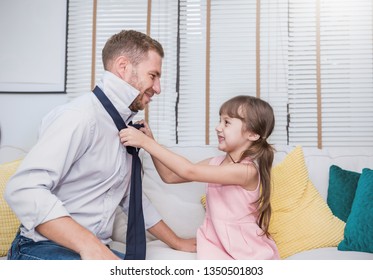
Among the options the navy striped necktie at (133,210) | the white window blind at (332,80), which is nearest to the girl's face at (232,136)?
the navy striped necktie at (133,210)

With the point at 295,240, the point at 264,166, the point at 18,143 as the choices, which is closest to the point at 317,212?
the point at 295,240

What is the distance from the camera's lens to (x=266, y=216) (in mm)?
1371

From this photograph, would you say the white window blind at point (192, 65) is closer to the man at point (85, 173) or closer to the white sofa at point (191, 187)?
the white sofa at point (191, 187)

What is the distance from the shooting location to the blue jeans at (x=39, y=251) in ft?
3.29

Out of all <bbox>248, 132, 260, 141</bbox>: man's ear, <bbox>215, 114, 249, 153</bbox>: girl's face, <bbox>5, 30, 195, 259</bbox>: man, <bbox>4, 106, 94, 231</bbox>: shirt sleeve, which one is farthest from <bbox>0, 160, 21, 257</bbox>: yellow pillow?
<bbox>248, 132, 260, 141</bbox>: man's ear

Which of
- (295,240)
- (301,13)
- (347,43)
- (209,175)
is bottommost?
(295,240)

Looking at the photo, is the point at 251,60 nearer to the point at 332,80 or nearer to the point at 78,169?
the point at 332,80

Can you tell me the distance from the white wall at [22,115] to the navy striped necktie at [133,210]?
1130mm

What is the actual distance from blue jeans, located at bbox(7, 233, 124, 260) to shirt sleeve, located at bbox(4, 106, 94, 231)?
Result: 3.5 inches

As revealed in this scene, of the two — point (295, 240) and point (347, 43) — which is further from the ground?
point (347, 43)

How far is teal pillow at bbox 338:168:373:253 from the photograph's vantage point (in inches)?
49.9

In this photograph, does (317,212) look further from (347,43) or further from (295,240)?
(347,43)

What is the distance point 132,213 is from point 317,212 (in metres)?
0.68

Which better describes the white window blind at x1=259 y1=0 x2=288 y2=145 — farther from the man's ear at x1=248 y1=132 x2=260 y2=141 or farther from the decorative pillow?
the man's ear at x1=248 y1=132 x2=260 y2=141
